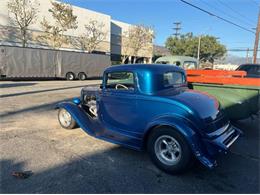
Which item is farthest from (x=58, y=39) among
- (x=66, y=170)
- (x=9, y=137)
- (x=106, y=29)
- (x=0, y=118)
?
(x=66, y=170)

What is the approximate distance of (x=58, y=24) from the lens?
2909cm

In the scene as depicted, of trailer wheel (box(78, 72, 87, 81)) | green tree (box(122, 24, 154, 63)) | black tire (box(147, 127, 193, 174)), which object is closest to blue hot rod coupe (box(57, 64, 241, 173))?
black tire (box(147, 127, 193, 174))

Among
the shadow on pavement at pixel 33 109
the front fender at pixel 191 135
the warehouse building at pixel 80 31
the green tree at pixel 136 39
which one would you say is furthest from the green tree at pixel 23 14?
the front fender at pixel 191 135

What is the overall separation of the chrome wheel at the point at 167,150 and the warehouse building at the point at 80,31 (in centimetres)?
2627

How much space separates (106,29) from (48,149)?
112 feet

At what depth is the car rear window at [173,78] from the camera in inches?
185

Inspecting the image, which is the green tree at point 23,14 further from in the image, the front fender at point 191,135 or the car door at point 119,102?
the front fender at point 191,135

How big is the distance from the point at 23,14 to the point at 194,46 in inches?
1373

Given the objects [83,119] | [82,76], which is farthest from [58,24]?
[83,119]

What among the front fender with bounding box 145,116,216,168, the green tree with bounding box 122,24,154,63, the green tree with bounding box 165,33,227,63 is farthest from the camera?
the green tree with bounding box 165,33,227,63

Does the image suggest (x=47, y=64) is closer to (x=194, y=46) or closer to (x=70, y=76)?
(x=70, y=76)

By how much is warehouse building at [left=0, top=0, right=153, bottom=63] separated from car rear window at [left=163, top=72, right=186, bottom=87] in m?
25.3

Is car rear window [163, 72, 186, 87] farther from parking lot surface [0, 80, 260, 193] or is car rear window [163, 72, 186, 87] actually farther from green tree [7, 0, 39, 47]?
green tree [7, 0, 39, 47]

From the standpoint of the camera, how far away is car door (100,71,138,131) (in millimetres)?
4508
